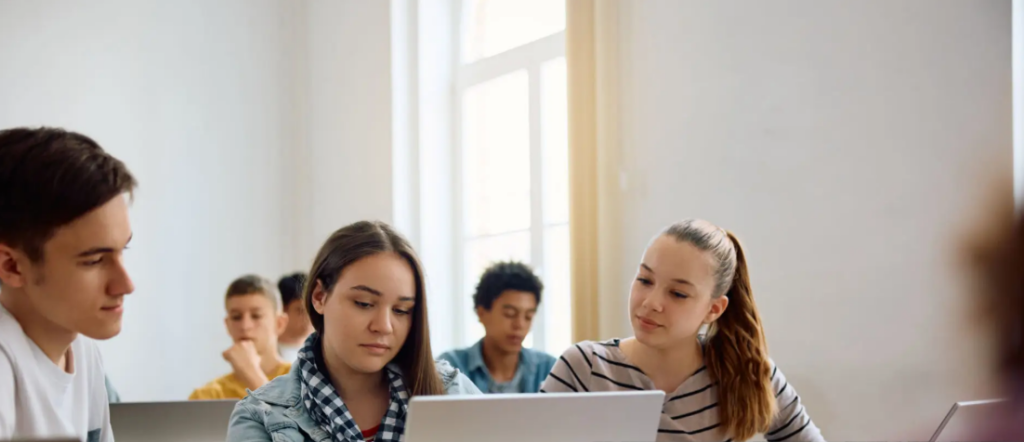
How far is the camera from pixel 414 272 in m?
1.91

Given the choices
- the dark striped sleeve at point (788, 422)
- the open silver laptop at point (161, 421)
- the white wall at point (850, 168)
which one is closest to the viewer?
the open silver laptop at point (161, 421)

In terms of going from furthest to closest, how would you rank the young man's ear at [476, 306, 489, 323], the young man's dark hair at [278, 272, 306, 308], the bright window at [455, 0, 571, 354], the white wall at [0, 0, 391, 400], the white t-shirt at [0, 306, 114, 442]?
the white wall at [0, 0, 391, 400]
the bright window at [455, 0, 571, 354]
the young man's dark hair at [278, 272, 306, 308]
the young man's ear at [476, 306, 489, 323]
the white t-shirt at [0, 306, 114, 442]

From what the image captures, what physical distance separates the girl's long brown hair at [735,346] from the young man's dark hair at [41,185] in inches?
49.0

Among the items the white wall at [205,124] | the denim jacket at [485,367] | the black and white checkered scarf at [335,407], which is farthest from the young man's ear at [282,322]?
the black and white checkered scarf at [335,407]

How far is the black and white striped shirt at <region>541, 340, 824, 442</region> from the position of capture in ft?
7.07

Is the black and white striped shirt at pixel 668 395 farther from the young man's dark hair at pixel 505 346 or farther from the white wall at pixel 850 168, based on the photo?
the young man's dark hair at pixel 505 346

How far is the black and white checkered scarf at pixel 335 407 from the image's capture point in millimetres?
1765

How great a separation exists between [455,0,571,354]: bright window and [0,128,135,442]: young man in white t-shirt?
3079 millimetres

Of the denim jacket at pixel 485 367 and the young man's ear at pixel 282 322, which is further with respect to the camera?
the young man's ear at pixel 282 322

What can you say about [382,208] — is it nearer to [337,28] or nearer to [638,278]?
[337,28]

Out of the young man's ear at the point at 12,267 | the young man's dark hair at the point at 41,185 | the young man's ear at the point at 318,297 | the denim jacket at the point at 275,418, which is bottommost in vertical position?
the denim jacket at the point at 275,418

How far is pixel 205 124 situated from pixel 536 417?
499cm

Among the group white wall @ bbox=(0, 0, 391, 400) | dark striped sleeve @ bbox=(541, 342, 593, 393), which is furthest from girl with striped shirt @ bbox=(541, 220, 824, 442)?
white wall @ bbox=(0, 0, 391, 400)

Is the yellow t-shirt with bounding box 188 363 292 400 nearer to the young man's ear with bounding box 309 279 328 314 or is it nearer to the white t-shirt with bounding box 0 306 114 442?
the young man's ear with bounding box 309 279 328 314
